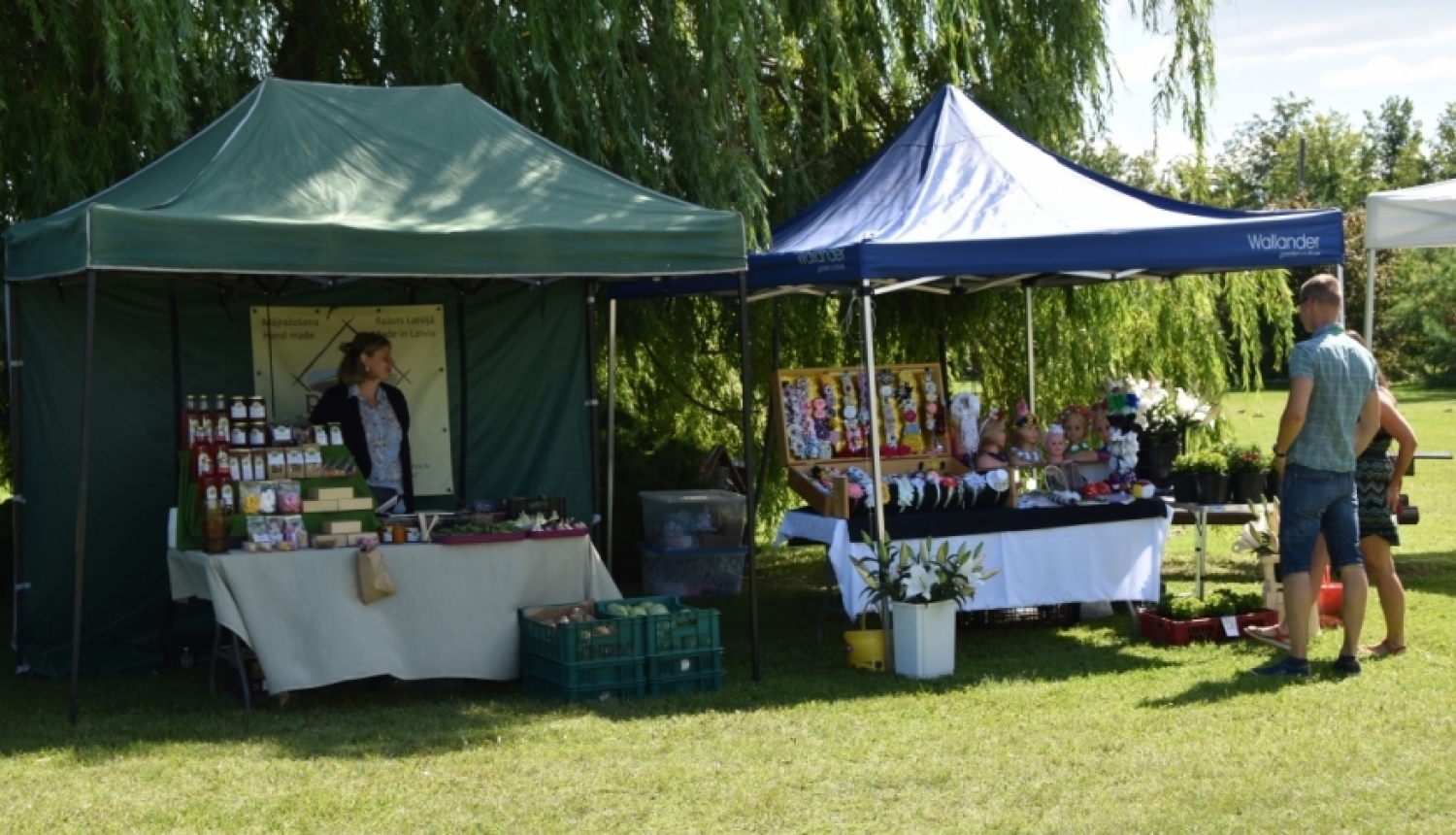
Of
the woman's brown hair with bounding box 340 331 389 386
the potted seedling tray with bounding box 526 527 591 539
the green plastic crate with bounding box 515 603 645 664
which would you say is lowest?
the green plastic crate with bounding box 515 603 645 664

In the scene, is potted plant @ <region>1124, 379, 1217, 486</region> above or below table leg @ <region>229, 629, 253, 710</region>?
above

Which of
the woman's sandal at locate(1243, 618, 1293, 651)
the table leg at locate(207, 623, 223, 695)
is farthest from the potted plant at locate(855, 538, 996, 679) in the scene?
the table leg at locate(207, 623, 223, 695)

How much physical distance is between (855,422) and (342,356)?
2.80m

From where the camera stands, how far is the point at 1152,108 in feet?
41.4

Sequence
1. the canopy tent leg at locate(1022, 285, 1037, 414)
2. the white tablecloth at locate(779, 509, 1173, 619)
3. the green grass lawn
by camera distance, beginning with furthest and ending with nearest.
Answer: the canopy tent leg at locate(1022, 285, 1037, 414)
the white tablecloth at locate(779, 509, 1173, 619)
the green grass lawn

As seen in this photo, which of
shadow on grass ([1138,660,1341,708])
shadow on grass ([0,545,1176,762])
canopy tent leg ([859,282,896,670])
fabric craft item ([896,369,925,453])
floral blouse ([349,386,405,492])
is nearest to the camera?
shadow on grass ([0,545,1176,762])

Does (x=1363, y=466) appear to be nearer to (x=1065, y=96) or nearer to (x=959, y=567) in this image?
(x=959, y=567)

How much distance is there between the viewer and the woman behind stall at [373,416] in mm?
8617

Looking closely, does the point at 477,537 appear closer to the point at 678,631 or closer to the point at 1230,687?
the point at 678,631

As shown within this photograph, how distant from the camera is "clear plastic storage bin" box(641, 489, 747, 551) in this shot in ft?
35.7

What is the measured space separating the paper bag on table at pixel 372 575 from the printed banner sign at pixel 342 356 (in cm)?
169

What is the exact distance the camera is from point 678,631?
25.6 ft

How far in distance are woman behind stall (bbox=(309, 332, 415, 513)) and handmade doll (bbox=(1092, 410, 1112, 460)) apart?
3.81m

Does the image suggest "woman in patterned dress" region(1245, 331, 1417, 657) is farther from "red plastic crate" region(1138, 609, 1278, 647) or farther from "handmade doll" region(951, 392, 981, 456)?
"handmade doll" region(951, 392, 981, 456)
